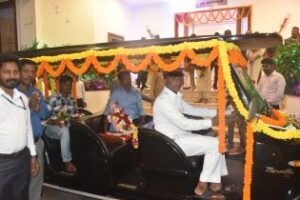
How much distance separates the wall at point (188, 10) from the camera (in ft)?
35.5

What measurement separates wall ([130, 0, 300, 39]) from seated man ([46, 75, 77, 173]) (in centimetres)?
916

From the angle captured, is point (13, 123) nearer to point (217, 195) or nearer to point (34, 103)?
point (34, 103)

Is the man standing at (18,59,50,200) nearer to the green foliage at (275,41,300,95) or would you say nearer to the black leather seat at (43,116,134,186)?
the black leather seat at (43,116,134,186)

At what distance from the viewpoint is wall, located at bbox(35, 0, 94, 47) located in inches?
394

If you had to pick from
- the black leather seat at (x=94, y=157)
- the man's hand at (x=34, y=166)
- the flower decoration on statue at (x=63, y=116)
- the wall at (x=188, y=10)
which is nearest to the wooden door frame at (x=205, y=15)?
the wall at (x=188, y=10)

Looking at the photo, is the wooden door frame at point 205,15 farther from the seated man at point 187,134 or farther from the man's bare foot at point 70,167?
the man's bare foot at point 70,167

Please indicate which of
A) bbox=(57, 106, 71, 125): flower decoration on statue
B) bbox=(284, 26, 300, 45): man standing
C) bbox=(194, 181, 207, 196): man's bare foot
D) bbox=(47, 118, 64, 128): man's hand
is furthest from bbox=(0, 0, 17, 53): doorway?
bbox=(194, 181, 207, 196): man's bare foot

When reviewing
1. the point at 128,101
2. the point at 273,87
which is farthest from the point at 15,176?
the point at 273,87

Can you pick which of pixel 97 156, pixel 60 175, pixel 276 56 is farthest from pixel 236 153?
pixel 276 56

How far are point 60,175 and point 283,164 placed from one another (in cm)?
Result: 287

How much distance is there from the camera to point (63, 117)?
421 centimetres

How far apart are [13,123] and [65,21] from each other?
829 cm

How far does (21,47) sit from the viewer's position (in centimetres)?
1013

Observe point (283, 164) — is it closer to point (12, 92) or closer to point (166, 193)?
point (166, 193)
